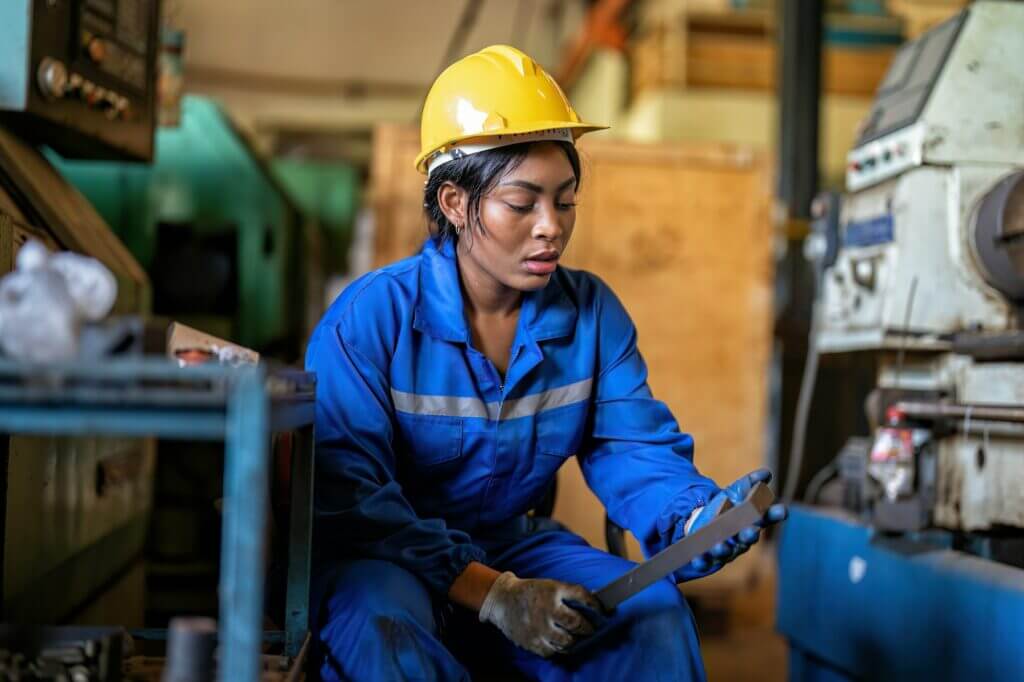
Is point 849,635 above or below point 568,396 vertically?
below

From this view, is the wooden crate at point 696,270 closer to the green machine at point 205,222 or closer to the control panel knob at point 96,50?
the green machine at point 205,222

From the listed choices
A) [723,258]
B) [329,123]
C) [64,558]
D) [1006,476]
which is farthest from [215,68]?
[1006,476]

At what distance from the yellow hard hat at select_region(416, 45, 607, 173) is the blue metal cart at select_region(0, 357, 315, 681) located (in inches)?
25.4

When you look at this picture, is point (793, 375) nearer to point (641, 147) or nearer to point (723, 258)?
point (723, 258)

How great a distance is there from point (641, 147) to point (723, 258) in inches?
17.5

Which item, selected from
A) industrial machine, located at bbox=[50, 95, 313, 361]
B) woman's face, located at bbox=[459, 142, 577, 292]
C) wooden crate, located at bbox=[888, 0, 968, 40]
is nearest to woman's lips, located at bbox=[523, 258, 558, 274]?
woman's face, located at bbox=[459, 142, 577, 292]

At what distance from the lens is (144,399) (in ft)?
2.87

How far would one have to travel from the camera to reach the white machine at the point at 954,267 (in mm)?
→ 1815

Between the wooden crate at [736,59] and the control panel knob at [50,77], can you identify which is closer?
the control panel knob at [50,77]

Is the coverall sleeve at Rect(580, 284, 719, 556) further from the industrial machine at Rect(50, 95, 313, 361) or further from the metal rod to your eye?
the industrial machine at Rect(50, 95, 313, 361)

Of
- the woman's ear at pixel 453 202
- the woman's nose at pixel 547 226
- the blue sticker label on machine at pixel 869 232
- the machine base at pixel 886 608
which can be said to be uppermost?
the blue sticker label on machine at pixel 869 232

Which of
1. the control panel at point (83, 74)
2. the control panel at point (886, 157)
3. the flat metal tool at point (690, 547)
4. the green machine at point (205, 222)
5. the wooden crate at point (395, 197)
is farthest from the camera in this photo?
the wooden crate at point (395, 197)

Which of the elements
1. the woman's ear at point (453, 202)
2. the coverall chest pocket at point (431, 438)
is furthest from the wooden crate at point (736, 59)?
the coverall chest pocket at point (431, 438)

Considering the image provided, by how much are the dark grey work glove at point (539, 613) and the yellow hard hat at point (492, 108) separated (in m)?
0.61
